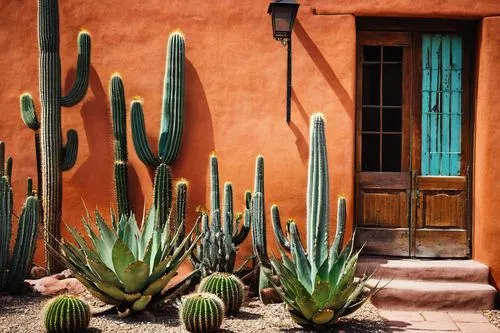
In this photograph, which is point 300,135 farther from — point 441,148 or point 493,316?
point 493,316

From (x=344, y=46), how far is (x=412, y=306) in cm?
284

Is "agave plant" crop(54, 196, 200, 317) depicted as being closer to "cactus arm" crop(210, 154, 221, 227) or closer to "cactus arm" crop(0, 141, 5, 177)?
"cactus arm" crop(210, 154, 221, 227)

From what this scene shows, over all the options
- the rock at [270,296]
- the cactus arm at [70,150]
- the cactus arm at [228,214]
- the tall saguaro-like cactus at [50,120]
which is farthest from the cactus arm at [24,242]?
the rock at [270,296]

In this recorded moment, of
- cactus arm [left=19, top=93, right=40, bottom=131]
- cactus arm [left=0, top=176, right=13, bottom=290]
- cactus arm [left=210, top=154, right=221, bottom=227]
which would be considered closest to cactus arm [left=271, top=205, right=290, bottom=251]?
cactus arm [left=210, top=154, right=221, bottom=227]

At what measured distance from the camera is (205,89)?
6875mm

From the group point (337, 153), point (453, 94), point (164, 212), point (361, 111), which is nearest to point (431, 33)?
point (453, 94)

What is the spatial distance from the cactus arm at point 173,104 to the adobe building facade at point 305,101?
21 cm

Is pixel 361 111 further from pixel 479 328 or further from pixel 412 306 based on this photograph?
pixel 479 328

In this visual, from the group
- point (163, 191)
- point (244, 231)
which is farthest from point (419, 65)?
point (163, 191)

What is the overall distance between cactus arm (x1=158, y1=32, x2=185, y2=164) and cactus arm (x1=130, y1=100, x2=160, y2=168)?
135mm

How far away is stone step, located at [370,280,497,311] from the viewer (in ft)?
20.0

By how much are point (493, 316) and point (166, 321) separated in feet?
10.4

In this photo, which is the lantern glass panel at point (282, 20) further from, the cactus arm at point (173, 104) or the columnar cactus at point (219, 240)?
the columnar cactus at point (219, 240)

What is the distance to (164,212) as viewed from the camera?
6.35 m
